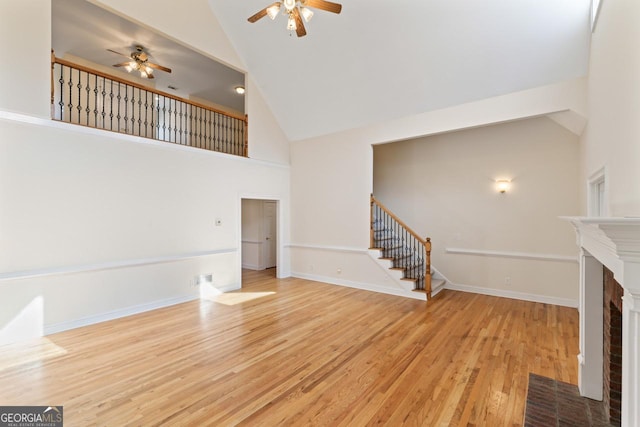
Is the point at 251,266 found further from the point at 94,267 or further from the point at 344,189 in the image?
the point at 94,267

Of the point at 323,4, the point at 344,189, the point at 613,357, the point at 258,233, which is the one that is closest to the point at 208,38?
the point at 323,4

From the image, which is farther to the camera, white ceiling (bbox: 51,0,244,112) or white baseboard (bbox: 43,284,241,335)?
white ceiling (bbox: 51,0,244,112)

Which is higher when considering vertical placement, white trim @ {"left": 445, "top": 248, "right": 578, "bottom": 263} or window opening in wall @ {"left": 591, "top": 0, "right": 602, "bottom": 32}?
window opening in wall @ {"left": 591, "top": 0, "right": 602, "bottom": 32}

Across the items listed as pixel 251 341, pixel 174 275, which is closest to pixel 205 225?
pixel 174 275

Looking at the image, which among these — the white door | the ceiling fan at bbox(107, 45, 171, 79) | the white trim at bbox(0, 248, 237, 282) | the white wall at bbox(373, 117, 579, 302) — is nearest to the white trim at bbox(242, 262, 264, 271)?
the white door

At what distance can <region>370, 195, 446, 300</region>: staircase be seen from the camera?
5629mm

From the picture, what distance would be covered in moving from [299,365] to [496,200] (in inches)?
191

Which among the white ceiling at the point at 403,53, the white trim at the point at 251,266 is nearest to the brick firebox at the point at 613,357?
the white ceiling at the point at 403,53

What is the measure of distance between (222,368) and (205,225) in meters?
3.22

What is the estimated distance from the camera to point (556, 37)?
371 cm

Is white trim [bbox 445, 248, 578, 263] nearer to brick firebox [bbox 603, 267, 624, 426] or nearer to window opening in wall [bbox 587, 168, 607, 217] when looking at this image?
window opening in wall [bbox 587, 168, 607, 217]

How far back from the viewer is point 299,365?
310 cm

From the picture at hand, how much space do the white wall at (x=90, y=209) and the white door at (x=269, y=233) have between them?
241 centimetres

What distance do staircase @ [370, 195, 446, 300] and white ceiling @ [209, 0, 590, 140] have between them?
7.05 feet
